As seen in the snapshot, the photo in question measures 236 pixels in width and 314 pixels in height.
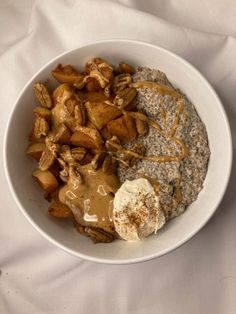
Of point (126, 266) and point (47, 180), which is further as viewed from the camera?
point (126, 266)

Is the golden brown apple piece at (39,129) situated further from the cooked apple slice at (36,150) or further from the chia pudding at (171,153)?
the chia pudding at (171,153)

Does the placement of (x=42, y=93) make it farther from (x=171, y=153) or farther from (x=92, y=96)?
(x=171, y=153)

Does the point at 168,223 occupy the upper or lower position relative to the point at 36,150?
lower

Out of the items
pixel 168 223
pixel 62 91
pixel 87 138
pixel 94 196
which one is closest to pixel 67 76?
pixel 62 91

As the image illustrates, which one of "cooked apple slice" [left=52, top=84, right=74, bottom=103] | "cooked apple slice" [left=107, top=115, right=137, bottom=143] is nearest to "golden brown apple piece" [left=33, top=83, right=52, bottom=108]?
"cooked apple slice" [left=52, top=84, right=74, bottom=103]

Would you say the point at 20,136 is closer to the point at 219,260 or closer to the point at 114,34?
the point at 114,34

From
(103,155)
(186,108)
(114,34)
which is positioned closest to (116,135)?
(103,155)

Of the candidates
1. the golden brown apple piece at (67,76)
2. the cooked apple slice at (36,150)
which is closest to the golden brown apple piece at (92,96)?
the golden brown apple piece at (67,76)
